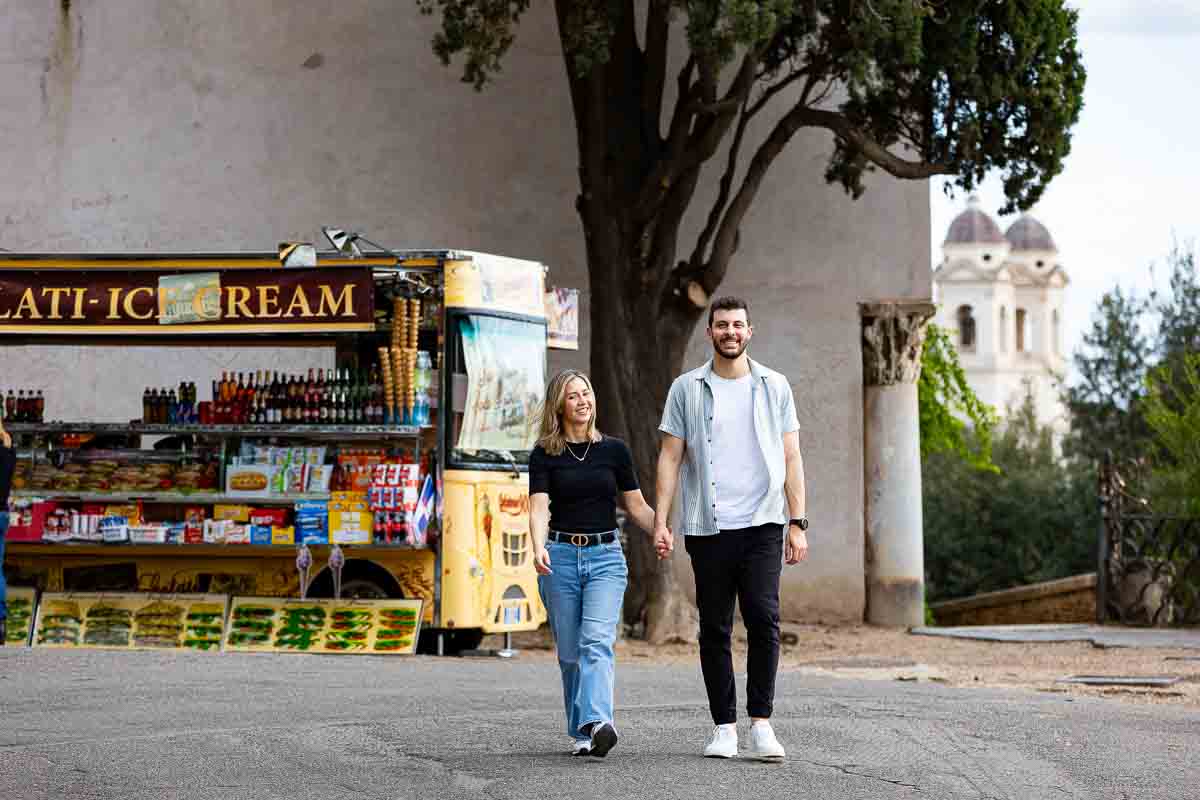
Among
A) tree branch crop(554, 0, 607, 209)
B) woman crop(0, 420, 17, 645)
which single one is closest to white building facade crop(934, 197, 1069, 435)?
tree branch crop(554, 0, 607, 209)

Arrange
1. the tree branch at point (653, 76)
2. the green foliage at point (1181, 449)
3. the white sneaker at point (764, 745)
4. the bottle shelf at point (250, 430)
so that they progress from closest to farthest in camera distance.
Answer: the white sneaker at point (764, 745), the bottle shelf at point (250, 430), the tree branch at point (653, 76), the green foliage at point (1181, 449)

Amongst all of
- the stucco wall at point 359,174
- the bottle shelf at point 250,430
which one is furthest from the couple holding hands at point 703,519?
the stucco wall at point 359,174

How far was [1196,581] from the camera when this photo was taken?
20562mm

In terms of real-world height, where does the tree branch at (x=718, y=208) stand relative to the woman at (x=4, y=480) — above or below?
above

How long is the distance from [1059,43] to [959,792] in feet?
Answer: 43.4

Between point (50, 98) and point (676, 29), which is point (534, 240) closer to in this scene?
point (676, 29)

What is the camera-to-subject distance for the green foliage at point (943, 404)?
25.1 m

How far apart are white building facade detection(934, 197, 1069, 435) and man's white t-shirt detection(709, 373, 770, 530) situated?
372 ft

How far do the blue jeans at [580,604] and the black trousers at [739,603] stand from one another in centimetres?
41

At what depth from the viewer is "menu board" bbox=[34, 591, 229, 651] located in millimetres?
14898

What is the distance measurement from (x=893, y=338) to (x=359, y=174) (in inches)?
264

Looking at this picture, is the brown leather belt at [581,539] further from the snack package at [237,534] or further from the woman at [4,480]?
the woman at [4,480]

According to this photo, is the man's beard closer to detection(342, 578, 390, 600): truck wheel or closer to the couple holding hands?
the couple holding hands

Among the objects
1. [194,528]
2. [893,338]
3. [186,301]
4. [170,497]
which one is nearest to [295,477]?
[194,528]
